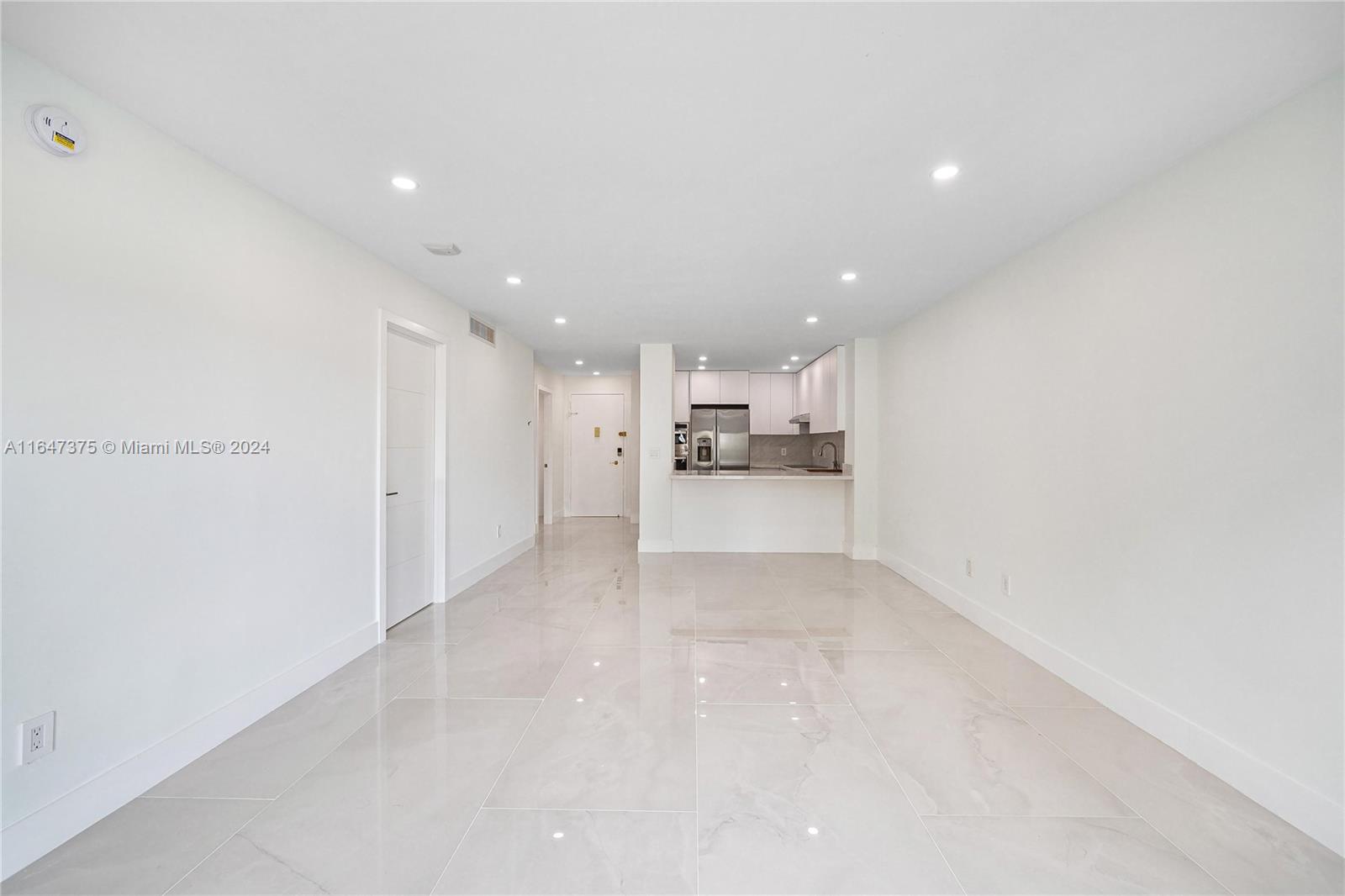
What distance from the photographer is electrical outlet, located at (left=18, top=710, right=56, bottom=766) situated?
5.06 ft

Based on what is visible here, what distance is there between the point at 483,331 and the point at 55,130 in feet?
10.3

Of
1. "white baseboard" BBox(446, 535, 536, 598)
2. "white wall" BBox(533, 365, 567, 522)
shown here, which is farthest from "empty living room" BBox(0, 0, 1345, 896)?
"white wall" BBox(533, 365, 567, 522)

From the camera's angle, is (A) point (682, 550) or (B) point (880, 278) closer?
(B) point (880, 278)

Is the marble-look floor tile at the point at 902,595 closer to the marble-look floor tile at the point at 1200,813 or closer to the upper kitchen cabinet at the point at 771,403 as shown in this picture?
the marble-look floor tile at the point at 1200,813

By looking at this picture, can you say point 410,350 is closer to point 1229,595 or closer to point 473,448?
point 473,448

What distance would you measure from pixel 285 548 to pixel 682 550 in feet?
14.0

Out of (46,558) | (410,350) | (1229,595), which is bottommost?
(1229,595)

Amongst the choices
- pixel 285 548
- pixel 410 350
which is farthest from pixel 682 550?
pixel 285 548

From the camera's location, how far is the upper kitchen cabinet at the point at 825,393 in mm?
5762

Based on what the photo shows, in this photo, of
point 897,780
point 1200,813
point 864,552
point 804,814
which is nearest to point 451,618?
point 804,814

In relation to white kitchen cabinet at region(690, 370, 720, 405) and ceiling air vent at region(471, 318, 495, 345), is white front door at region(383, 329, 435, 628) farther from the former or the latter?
white kitchen cabinet at region(690, 370, 720, 405)

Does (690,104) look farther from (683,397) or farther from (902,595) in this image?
(683,397)

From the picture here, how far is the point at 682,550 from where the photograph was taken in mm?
6184

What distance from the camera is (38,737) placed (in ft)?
5.16
